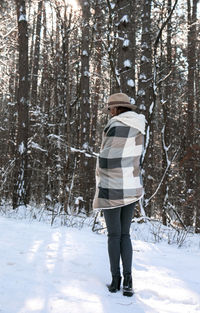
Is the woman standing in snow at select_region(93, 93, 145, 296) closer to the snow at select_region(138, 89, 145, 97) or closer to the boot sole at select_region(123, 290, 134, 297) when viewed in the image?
the boot sole at select_region(123, 290, 134, 297)

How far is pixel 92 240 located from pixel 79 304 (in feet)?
6.91

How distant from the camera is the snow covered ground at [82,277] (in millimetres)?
2244

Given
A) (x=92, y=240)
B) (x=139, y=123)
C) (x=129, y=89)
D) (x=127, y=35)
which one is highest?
(x=127, y=35)

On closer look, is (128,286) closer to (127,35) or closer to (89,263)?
(89,263)

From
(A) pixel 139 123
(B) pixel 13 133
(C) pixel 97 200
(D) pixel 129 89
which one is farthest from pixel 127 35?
(B) pixel 13 133

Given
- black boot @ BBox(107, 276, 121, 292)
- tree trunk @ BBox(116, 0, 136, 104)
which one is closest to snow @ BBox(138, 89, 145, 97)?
tree trunk @ BBox(116, 0, 136, 104)

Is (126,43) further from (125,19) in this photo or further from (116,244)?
(116,244)

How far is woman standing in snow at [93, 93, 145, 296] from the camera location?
2.58 m

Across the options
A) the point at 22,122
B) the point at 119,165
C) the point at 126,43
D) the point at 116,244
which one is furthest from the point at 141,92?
the point at 116,244

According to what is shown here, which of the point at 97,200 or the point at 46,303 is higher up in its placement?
the point at 97,200

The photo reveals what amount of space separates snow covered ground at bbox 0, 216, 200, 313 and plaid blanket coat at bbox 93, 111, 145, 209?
2.35 ft

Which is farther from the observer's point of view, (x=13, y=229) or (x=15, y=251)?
(x=13, y=229)

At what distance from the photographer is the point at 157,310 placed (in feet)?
7.44

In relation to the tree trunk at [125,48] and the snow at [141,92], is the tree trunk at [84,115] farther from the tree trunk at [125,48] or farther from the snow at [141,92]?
the tree trunk at [125,48]
